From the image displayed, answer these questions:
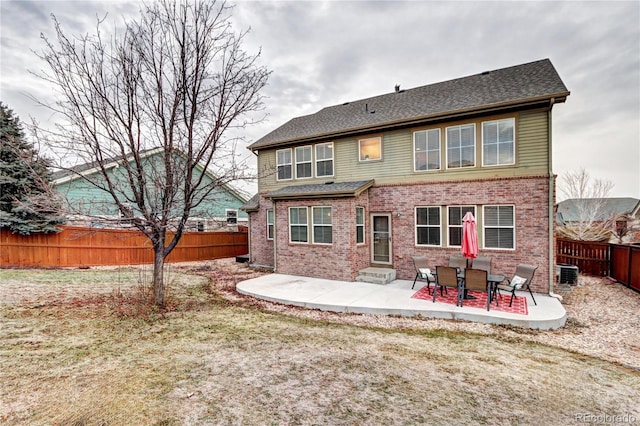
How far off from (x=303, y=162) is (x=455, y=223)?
6369 mm

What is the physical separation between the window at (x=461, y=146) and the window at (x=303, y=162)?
213 inches

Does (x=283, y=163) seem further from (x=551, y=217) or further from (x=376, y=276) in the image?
(x=551, y=217)

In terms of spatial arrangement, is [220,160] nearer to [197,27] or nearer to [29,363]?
[197,27]

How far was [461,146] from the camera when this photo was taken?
31.4 feet

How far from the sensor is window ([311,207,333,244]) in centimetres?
1064

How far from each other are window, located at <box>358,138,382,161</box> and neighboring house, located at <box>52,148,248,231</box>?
485cm

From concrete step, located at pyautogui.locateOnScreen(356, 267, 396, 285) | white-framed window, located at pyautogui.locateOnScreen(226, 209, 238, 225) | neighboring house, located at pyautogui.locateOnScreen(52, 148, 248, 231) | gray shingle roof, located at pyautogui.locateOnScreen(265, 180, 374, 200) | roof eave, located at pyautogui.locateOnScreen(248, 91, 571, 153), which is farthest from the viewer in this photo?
white-framed window, located at pyautogui.locateOnScreen(226, 209, 238, 225)

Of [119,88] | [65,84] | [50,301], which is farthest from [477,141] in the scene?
[50,301]

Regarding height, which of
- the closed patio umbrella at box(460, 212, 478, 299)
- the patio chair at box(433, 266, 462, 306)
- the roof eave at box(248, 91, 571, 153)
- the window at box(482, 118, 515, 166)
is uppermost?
the roof eave at box(248, 91, 571, 153)

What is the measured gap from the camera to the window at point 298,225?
11172 millimetres

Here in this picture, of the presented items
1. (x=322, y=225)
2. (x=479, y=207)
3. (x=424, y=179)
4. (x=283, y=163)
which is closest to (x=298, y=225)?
(x=322, y=225)

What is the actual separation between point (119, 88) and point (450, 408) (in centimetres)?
819

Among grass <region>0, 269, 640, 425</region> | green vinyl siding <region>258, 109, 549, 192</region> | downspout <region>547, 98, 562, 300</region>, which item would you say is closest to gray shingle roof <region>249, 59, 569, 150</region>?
green vinyl siding <region>258, 109, 549, 192</region>

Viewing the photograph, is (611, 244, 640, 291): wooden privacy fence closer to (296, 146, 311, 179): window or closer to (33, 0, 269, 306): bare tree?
(296, 146, 311, 179): window
